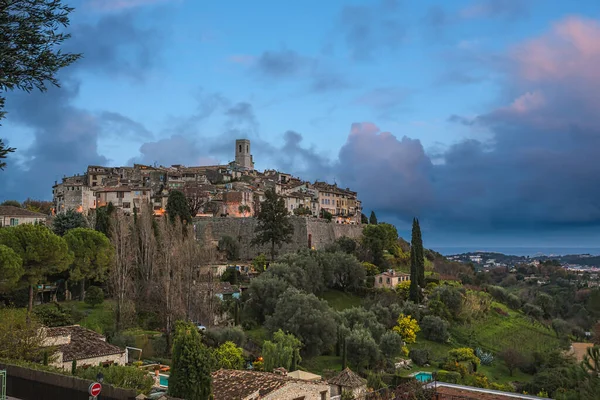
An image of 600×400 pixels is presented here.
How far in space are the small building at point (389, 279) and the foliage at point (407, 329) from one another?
7879 millimetres

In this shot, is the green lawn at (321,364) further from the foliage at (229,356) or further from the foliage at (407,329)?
the foliage at (407,329)

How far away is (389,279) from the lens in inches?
1943

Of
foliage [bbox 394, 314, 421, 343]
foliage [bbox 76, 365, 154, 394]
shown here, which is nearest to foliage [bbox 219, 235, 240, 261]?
foliage [bbox 394, 314, 421, 343]

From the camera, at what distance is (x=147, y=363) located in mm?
25391

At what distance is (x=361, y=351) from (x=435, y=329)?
11.1 metres

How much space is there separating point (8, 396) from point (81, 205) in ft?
194

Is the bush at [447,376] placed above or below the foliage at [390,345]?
below

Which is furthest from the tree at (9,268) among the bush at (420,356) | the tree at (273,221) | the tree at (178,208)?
the bush at (420,356)

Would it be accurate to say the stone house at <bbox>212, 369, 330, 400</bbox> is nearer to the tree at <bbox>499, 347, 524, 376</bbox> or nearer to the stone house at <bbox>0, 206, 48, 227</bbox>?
the tree at <bbox>499, 347, 524, 376</bbox>

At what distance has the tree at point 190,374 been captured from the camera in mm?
16109

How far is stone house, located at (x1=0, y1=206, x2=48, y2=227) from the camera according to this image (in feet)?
176

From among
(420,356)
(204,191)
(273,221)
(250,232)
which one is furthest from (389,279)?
(204,191)

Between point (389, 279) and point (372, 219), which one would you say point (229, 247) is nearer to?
point (389, 279)

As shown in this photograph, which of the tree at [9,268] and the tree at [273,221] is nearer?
the tree at [9,268]
